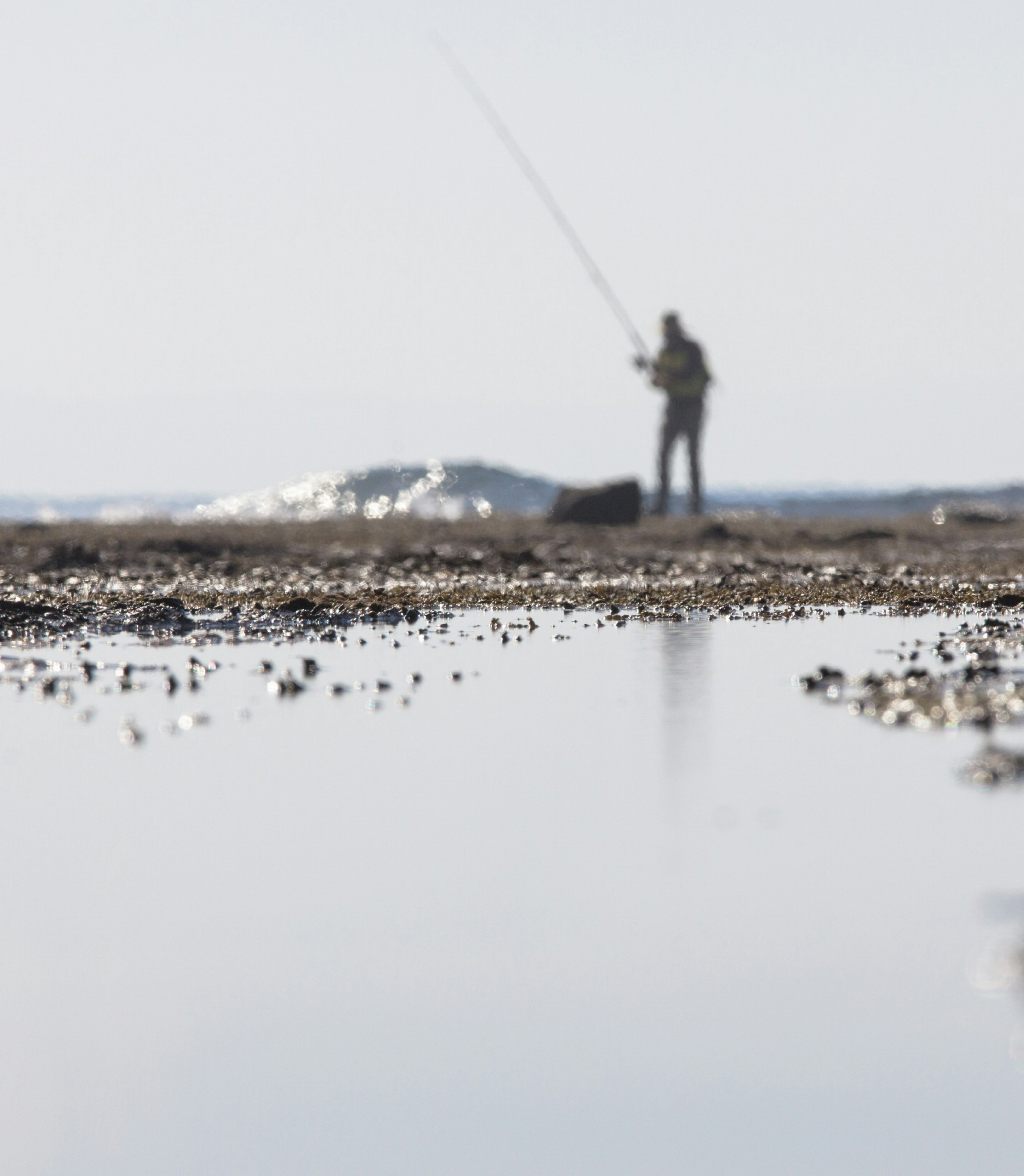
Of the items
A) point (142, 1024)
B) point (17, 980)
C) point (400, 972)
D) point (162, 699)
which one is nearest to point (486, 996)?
point (400, 972)

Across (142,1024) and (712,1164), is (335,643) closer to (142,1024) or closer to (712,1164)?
(142,1024)

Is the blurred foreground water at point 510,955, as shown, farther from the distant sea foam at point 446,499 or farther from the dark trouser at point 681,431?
the distant sea foam at point 446,499

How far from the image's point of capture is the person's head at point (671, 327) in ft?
84.1

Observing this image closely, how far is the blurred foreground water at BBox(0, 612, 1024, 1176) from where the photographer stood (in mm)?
2947

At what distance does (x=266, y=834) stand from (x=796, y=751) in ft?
8.04

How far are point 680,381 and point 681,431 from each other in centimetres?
110

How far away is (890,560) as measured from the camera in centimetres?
1978

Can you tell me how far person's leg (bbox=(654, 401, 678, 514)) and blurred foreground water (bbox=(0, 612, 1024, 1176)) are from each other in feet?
64.1

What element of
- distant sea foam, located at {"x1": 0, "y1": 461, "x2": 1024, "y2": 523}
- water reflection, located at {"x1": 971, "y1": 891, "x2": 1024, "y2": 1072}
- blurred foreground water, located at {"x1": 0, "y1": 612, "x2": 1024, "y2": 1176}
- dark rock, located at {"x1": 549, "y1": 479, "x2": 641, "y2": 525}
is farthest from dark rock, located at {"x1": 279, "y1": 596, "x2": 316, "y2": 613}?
distant sea foam, located at {"x1": 0, "y1": 461, "x2": 1024, "y2": 523}

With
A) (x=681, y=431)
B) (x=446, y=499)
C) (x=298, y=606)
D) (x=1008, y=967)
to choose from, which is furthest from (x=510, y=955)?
(x=446, y=499)

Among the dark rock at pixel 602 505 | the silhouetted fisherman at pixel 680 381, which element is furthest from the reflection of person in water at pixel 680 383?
the dark rock at pixel 602 505

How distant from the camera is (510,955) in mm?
3797

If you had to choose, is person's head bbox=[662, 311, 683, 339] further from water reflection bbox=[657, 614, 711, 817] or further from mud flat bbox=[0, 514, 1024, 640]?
water reflection bbox=[657, 614, 711, 817]

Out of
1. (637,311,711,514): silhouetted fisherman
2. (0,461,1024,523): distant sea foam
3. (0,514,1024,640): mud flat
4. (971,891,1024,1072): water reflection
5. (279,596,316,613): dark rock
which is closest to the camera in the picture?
(971,891,1024,1072): water reflection
